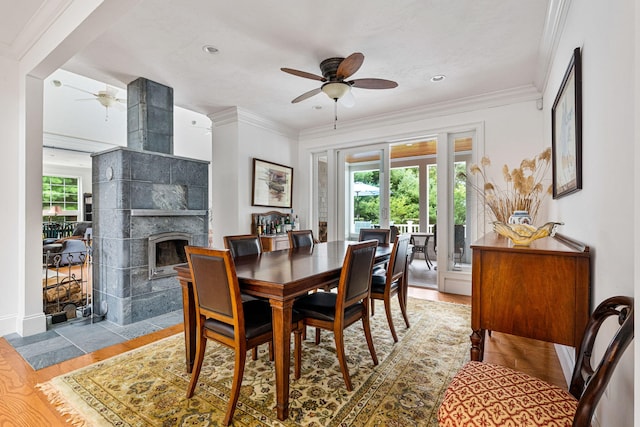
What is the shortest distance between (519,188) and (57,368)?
3.89 m

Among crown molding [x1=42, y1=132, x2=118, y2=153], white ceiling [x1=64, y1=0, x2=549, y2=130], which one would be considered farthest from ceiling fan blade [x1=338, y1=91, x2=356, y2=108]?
crown molding [x1=42, y1=132, x2=118, y2=153]

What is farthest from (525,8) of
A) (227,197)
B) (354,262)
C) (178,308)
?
(178,308)

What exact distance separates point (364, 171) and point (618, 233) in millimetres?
4157

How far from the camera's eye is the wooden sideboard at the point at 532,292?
1544mm

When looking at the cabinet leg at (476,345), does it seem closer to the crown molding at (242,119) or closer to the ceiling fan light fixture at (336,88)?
the ceiling fan light fixture at (336,88)

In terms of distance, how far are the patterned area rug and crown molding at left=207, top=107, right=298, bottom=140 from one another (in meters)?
3.18

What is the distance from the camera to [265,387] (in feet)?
6.46

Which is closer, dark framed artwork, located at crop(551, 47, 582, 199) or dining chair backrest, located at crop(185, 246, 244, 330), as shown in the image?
dining chair backrest, located at crop(185, 246, 244, 330)

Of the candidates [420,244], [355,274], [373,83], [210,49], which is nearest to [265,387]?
[355,274]

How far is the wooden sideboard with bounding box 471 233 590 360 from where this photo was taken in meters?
1.54

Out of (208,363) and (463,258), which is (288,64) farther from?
(463,258)

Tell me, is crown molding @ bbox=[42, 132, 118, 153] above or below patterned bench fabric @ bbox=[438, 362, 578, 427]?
above

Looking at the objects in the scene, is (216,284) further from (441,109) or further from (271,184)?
(441,109)

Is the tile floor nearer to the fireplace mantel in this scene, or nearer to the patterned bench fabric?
the fireplace mantel
